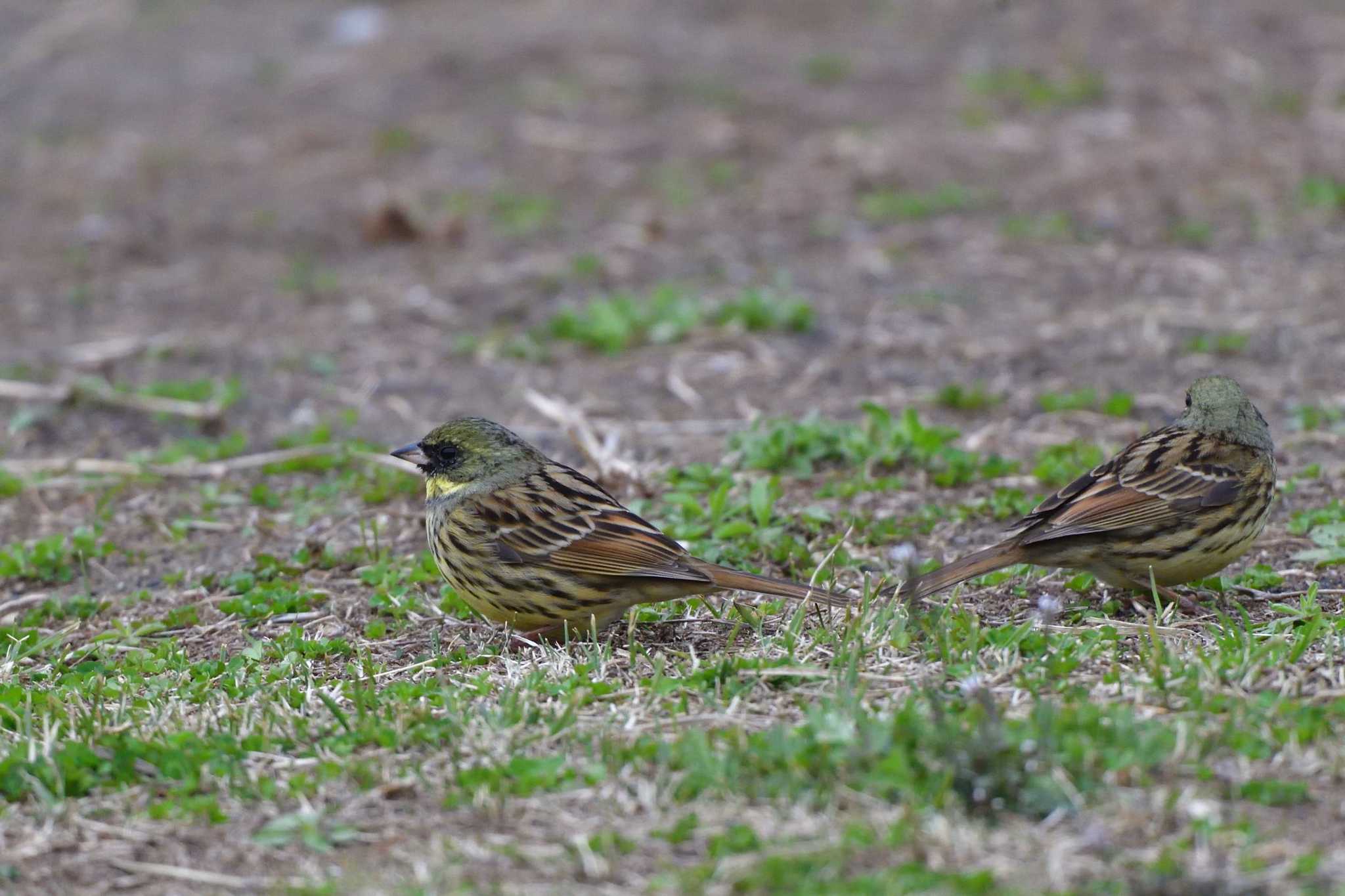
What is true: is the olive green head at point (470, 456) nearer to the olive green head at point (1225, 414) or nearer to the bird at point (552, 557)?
the bird at point (552, 557)

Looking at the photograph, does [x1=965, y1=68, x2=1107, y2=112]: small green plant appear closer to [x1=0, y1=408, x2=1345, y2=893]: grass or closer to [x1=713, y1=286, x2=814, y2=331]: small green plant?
[x1=713, y1=286, x2=814, y2=331]: small green plant

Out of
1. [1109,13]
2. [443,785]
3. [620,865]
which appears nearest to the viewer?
[620,865]

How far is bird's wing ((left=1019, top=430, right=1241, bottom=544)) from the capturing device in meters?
6.34

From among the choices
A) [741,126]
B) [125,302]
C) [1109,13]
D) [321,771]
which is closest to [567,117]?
[741,126]

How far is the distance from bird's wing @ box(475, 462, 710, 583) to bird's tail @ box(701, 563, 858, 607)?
2.8 inches

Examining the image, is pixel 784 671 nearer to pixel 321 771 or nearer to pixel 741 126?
pixel 321 771

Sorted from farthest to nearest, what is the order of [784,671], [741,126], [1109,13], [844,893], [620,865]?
[1109,13], [741,126], [784,671], [620,865], [844,893]

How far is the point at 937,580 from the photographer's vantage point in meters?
6.25

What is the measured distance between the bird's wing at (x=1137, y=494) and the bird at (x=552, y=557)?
0.92 meters

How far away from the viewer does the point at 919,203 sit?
14.1 metres

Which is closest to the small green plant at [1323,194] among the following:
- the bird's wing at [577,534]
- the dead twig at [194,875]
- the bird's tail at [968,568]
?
the bird's tail at [968,568]

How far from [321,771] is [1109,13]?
16728 mm

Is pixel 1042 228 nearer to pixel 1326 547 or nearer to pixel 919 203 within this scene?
pixel 919 203

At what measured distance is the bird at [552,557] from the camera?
20.4 feet
